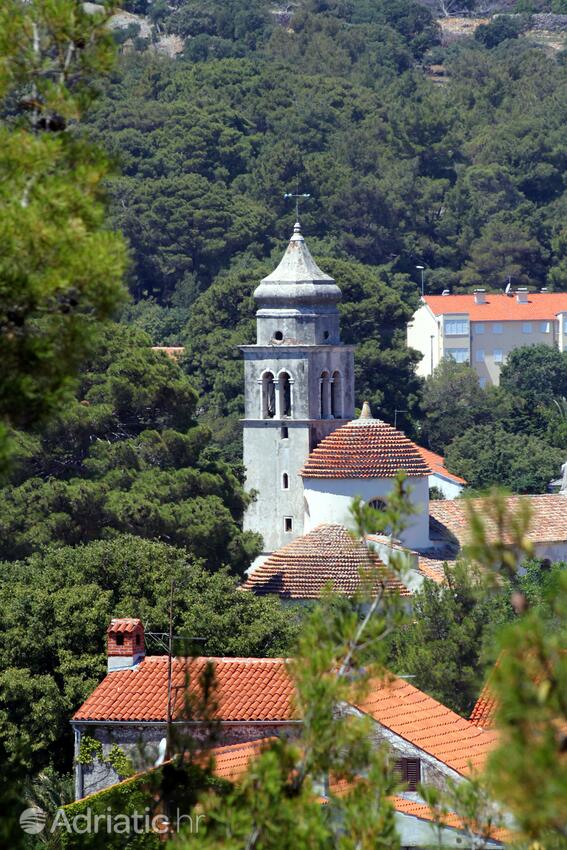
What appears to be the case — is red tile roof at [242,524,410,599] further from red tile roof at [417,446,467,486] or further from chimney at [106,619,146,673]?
red tile roof at [417,446,467,486]

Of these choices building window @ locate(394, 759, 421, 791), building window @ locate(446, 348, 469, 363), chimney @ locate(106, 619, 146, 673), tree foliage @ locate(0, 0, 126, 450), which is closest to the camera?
tree foliage @ locate(0, 0, 126, 450)

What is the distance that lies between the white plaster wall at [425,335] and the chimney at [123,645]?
227ft

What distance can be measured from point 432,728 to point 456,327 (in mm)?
74456

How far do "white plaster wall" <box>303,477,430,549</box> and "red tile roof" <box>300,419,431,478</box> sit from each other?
0.14 metres

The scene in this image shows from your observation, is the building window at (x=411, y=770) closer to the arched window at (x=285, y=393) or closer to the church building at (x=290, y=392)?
the church building at (x=290, y=392)

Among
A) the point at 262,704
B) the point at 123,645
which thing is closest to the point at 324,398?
the point at 123,645

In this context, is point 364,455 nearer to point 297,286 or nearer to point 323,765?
point 297,286

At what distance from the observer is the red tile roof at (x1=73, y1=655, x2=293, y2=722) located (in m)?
29.8

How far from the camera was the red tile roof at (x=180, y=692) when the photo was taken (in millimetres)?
29797

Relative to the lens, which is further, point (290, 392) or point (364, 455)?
point (290, 392)

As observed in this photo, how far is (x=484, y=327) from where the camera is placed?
10356 cm

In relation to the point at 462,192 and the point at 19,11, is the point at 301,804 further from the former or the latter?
the point at 462,192

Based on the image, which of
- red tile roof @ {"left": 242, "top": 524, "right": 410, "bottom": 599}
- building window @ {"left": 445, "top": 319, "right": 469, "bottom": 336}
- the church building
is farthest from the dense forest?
red tile roof @ {"left": 242, "top": 524, "right": 410, "bottom": 599}

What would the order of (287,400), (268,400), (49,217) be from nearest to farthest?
1. (49,217)
2. (287,400)
3. (268,400)
